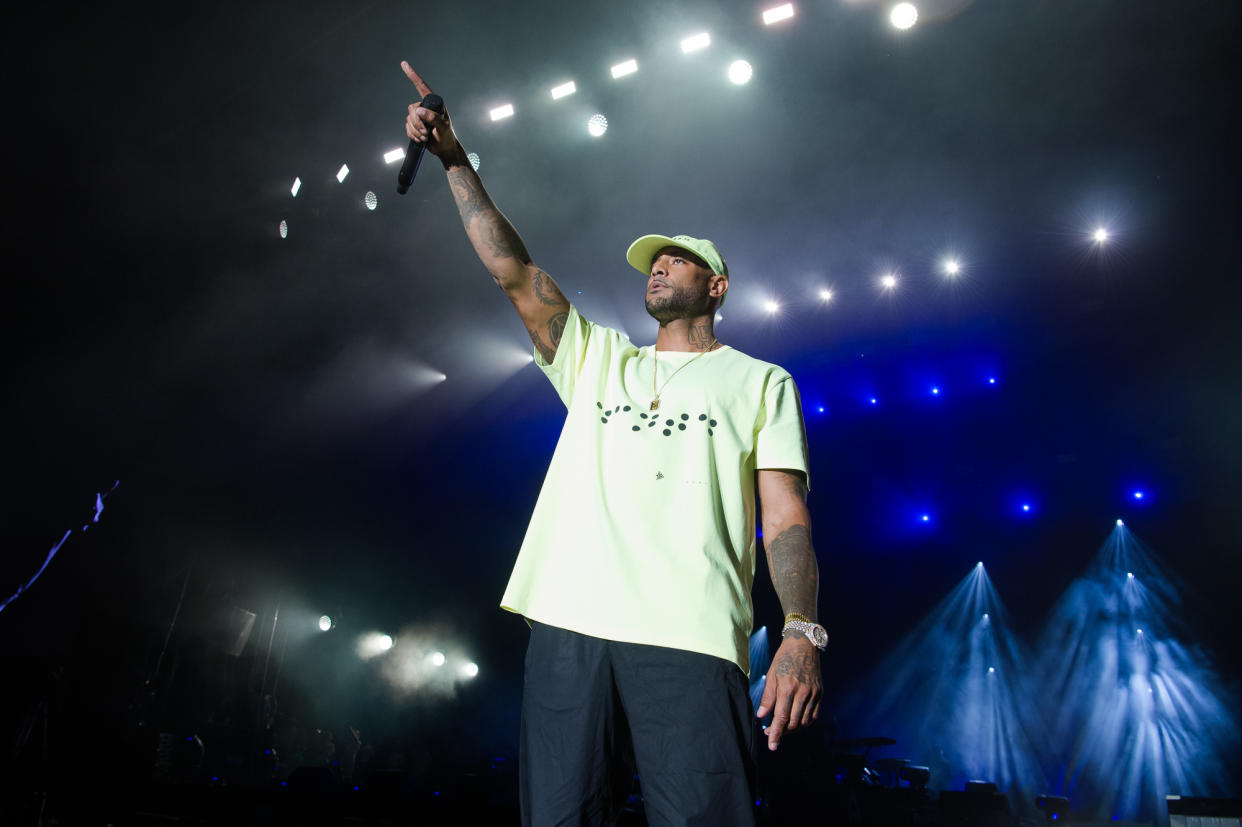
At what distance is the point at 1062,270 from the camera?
912cm

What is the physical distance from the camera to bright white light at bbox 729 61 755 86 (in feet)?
20.7

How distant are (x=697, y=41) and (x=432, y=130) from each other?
523 centimetres

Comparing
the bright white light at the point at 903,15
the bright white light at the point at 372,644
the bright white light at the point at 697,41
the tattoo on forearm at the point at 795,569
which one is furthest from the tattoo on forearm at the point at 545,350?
the bright white light at the point at 372,644

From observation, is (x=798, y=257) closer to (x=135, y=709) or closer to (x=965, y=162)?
(x=965, y=162)

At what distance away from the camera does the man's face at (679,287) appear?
6.74ft

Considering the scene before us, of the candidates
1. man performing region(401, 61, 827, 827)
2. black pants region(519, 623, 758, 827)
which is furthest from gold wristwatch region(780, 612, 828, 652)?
black pants region(519, 623, 758, 827)

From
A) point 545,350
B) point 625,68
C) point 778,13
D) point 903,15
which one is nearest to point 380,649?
point 625,68

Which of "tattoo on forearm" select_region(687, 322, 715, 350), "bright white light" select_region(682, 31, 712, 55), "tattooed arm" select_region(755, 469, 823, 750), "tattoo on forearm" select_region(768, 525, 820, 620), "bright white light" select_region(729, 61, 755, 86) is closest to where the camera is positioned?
"tattooed arm" select_region(755, 469, 823, 750)

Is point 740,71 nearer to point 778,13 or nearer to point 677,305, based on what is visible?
point 778,13

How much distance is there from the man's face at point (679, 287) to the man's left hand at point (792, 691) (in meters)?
1.07

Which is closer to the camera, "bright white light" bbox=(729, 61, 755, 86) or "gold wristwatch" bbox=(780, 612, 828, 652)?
"gold wristwatch" bbox=(780, 612, 828, 652)

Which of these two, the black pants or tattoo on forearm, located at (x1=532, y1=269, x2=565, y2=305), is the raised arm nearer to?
tattoo on forearm, located at (x1=532, y1=269, x2=565, y2=305)

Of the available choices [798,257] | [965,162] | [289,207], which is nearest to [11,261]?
[289,207]

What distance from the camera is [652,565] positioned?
1479 millimetres
